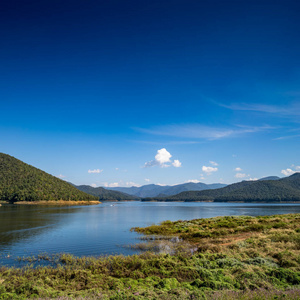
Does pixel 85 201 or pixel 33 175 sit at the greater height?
pixel 33 175

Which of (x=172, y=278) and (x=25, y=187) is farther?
(x=25, y=187)

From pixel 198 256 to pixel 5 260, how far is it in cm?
1832

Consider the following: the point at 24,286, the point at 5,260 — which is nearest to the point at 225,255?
the point at 24,286

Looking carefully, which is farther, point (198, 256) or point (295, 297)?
point (198, 256)

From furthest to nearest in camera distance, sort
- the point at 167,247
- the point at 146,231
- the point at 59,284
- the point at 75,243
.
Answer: the point at 146,231 < the point at 75,243 < the point at 167,247 < the point at 59,284

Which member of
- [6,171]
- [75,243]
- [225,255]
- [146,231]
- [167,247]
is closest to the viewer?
[225,255]

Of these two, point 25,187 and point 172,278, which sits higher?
point 25,187

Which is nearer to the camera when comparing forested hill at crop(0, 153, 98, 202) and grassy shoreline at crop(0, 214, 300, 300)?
grassy shoreline at crop(0, 214, 300, 300)

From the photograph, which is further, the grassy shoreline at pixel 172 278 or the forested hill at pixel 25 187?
the forested hill at pixel 25 187

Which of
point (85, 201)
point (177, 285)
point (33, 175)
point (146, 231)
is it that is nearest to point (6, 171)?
point (33, 175)

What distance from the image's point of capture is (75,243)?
32.7 meters

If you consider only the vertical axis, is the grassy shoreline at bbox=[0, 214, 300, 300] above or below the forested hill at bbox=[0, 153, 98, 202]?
below

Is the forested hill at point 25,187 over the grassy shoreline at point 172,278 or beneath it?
over

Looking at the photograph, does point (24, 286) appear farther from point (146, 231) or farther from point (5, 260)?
point (146, 231)
